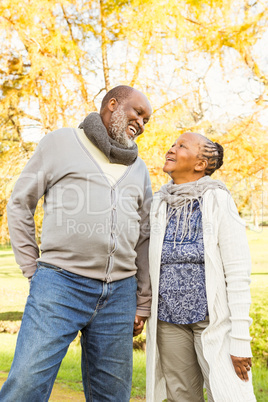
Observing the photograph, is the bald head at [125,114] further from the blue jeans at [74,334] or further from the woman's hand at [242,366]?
the woman's hand at [242,366]

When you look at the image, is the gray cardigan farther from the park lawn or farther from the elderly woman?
the park lawn

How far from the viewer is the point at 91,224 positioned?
5.95 ft

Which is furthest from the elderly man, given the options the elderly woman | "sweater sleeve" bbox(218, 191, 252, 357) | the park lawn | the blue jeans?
the park lawn

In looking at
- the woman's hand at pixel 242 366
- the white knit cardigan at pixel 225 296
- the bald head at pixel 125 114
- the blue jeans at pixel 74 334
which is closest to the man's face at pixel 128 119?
the bald head at pixel 125 114

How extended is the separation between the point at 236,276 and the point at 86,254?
2.15 feet

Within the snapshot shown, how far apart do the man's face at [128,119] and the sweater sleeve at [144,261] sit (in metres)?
0.27

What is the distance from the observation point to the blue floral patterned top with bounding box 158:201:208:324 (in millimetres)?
1858

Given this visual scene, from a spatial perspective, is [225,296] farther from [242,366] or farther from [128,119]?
[128,119]

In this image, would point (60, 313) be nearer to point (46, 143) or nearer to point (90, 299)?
point (90, 299)

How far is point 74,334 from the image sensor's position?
1.82 metres

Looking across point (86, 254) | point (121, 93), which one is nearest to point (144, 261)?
point (86, 254)

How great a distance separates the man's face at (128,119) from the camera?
6.47 ft

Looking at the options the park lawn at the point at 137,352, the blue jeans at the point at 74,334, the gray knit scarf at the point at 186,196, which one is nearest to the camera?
the blue jeans at the point at 74,334

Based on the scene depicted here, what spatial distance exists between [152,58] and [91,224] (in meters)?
3.30
